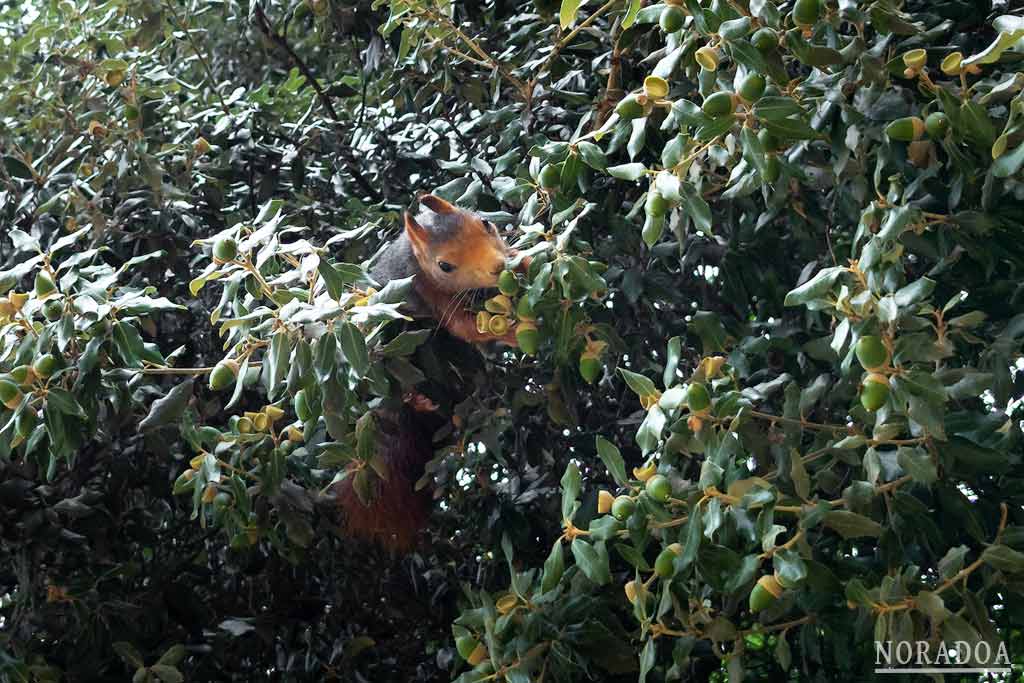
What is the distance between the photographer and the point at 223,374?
1.72 metres

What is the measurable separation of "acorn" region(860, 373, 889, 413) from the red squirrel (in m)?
0.88

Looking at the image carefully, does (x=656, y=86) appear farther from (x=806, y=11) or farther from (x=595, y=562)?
(x=595, y=562)

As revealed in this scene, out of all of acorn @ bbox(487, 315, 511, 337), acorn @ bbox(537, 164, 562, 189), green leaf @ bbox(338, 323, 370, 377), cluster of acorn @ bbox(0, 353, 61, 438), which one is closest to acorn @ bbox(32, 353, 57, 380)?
cluster of acorn @ bbox(0, 353, 61, 438)

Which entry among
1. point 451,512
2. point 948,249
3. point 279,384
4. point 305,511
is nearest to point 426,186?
point 451,512

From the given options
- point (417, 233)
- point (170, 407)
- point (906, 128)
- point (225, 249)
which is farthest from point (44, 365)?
point (906, 128)

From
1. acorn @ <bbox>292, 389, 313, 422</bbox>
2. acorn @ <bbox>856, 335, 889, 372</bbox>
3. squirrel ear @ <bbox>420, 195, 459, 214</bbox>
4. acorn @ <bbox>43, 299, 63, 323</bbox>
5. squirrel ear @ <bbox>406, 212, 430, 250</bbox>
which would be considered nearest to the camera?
acorn @ <bbox>856, 335, 889, 372</bbox>

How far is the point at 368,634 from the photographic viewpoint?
99.8 inches

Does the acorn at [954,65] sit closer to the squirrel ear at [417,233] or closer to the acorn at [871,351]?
the acorn at [871,351]

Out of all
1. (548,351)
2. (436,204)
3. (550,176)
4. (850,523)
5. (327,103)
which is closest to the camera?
(850,523)

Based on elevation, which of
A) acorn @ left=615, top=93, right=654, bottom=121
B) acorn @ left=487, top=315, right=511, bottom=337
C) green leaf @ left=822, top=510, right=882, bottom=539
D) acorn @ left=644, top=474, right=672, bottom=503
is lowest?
green leaf @ left=822, top=510, right=882, bottom=539

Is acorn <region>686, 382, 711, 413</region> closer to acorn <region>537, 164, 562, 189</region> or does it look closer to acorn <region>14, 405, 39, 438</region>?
acorn <region>537, 164, 562, 189</region>

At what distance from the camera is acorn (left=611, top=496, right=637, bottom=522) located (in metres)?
1.51

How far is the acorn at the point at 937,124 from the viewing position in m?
1.53

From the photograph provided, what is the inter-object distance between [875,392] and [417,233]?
1.13 meters
